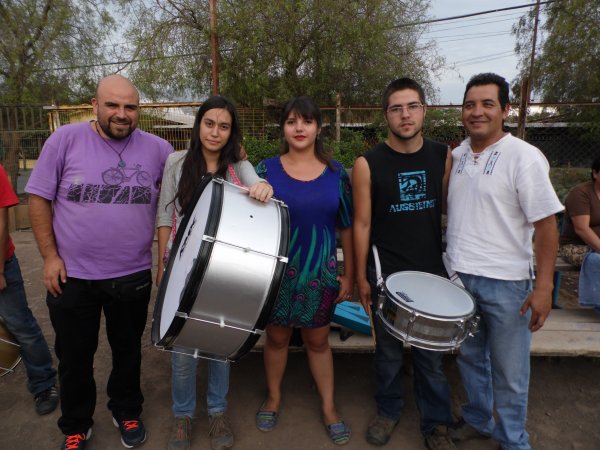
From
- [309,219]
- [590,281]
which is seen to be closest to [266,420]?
[309,219]

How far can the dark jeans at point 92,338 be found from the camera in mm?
2311

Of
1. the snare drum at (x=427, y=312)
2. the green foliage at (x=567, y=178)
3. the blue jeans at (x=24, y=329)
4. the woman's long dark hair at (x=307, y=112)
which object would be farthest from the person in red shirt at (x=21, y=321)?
the green foliage at (x=567, y=178)

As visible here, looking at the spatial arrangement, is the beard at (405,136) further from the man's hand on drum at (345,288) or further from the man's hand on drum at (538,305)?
the man's hand on drum at (538,305)

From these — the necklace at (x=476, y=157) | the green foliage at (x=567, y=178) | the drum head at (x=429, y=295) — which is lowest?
the drum head at (x=429, y=295)

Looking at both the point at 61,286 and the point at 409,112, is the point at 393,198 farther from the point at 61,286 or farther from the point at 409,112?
the point at 61,286

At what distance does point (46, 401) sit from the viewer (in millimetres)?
2863

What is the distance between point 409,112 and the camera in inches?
88.1

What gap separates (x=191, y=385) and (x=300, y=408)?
799 millimetres

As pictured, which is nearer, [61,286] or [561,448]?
[61,286]

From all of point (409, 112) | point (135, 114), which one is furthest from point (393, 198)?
point (135, 114)

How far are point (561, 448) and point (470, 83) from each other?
218cm

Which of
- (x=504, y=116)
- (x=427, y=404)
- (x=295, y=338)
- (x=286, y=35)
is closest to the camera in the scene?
(x=504, y=116)

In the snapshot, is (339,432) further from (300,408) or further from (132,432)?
(132,432)

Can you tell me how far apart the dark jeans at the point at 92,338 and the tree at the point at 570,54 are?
1114cm
